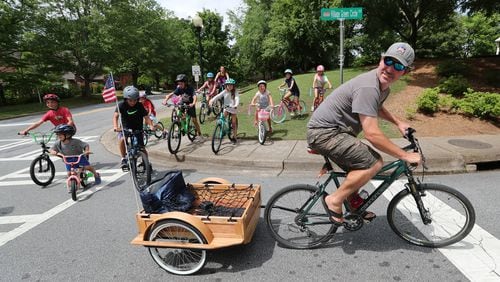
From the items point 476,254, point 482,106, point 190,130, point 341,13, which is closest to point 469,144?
point 482,106

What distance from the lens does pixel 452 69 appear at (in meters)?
12.5

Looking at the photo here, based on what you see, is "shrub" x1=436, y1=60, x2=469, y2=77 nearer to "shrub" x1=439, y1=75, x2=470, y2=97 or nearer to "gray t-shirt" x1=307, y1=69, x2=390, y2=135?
"shrub" x1=439, y1=75, x2=470, y2=97

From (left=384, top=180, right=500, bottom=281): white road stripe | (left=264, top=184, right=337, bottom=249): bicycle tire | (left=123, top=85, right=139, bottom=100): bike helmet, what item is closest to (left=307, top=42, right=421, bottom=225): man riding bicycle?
(left=264, top=184, right=337, bottom=249): bicycle tire

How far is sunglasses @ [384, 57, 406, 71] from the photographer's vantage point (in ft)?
8.80

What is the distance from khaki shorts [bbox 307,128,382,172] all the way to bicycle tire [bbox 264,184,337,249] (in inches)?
18.7

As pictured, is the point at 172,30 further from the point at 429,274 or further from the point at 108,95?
the point at 429,274

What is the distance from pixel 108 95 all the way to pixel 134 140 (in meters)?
1.20

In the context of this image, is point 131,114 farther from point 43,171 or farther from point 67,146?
point 43,171

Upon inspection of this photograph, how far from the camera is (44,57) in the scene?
2825cm

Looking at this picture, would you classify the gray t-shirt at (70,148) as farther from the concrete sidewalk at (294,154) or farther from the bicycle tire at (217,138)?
the bicycle tire at (217,138)

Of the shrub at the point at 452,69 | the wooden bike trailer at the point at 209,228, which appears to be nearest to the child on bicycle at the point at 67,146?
the wooden bike trailer at the point at 209,228

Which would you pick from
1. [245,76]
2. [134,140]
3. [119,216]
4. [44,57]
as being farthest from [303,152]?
[245,76]

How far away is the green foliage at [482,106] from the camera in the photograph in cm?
825

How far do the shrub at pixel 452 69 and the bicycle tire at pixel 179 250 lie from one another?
43.5 feet
